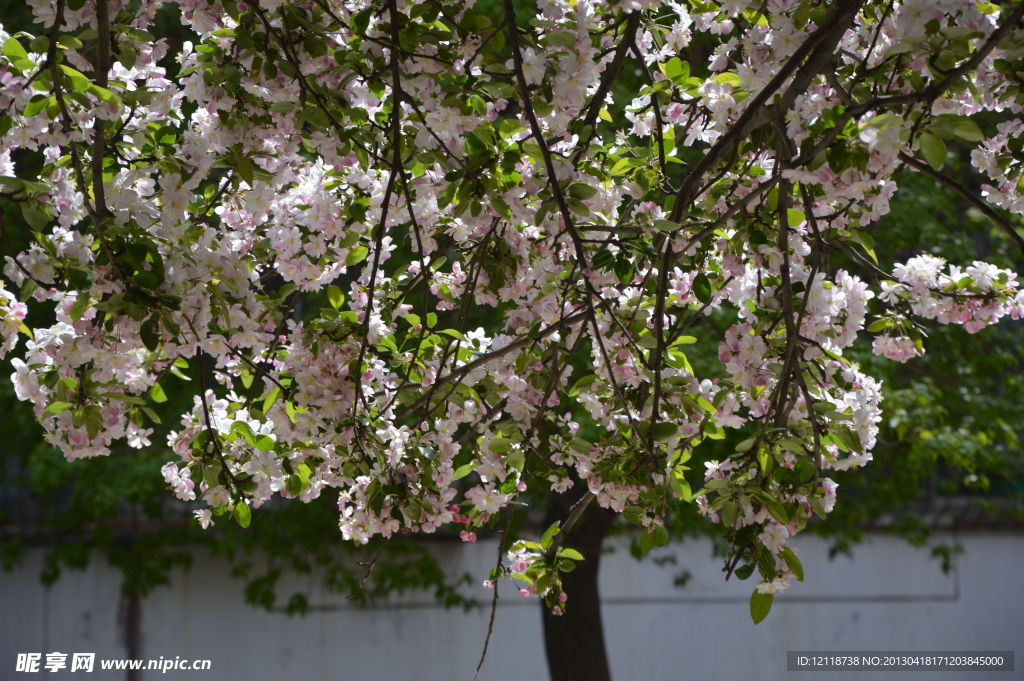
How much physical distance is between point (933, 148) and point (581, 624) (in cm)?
381

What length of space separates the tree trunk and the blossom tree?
2.61 metres

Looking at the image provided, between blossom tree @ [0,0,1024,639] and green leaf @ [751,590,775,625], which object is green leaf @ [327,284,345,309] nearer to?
blossom tree @ [0,0,1024,639]

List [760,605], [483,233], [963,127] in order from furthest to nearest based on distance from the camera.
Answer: [483,233], [760,605], [963,127]

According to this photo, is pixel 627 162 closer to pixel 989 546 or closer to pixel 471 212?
pixel 471 212

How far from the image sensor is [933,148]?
150cm

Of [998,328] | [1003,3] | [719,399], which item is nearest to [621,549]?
[998,328]

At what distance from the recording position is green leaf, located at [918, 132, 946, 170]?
150 centimetres

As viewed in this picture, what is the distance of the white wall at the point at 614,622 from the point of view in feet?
18.1

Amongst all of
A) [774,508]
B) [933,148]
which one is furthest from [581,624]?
[933,148]

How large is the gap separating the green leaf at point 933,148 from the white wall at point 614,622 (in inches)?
184

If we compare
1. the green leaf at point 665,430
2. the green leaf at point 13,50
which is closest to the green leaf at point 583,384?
the green leaf at point 665,430

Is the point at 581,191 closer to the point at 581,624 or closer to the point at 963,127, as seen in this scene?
the point at 963,127

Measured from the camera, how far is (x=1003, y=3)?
387 cm

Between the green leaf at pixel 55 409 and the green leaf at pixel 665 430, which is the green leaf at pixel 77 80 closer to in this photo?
the green leaf at pixel 55 409
